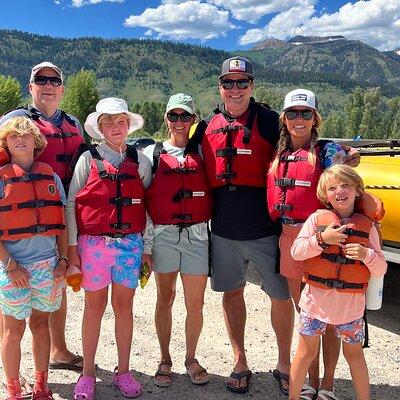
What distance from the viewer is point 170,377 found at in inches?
144

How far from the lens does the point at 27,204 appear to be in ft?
9.75

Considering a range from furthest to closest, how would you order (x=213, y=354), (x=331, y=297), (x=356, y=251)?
(x=213, y=354)
(x=331, y=297)
(x=356, y=251)

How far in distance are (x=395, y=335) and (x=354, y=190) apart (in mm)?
2458

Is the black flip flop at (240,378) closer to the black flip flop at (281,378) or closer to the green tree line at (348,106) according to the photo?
the black flip flop at (281,378)

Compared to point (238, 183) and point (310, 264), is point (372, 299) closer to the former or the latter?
point (310, 264)

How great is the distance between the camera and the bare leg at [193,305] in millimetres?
3554

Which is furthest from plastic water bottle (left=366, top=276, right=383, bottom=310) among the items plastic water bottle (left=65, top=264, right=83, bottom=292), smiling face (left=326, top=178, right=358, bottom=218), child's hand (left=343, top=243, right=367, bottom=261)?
plastic water bottle (left=65, top=264, right=83, bottom=292)

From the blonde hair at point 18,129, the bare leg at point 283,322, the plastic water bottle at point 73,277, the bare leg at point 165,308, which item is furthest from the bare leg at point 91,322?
the bare leg at point 283,322

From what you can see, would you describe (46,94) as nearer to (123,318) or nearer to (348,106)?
(123,318)

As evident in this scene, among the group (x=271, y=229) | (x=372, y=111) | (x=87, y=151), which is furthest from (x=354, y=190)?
(x=372, y=111)

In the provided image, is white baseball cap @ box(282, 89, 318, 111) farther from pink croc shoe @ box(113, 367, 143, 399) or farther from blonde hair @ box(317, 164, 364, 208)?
pink croc shoe @ box(113, 367, 143, 399)

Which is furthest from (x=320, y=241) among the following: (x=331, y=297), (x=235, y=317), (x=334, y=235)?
(x=235, y=317)

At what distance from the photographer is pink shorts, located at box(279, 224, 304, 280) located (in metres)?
3.23

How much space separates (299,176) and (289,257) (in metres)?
0.56
